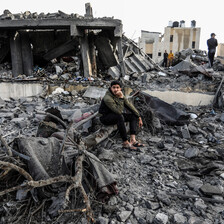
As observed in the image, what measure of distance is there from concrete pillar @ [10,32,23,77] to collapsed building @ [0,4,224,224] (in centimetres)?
4

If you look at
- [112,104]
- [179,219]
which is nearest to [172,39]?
[112,104]

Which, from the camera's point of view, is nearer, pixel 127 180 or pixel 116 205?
pixel 116 205

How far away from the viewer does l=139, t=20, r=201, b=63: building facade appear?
31.4 meters

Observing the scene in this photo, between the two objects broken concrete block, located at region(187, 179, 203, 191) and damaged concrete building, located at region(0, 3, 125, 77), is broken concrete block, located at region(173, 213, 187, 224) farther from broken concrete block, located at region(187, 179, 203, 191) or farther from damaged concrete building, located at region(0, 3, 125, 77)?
damaged concrete building, located at region(0, 3, 125, 77)

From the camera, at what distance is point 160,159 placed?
12.8 ft

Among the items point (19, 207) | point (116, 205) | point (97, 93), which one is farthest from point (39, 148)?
point (97, 93)

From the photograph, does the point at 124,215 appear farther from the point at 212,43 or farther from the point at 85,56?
the point at 212,43

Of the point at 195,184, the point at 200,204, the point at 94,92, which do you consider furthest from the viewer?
the point at 94,92

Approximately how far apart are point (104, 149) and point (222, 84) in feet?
18.7

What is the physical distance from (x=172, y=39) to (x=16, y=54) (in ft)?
89.5

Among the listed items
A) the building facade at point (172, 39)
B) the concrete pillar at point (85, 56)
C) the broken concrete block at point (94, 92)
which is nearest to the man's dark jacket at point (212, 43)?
the concrete pillar at point (85, 56)

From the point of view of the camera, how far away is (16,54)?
30.3ft

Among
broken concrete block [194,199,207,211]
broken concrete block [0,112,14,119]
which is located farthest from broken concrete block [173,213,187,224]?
broken concrete block [0,112,14,119]

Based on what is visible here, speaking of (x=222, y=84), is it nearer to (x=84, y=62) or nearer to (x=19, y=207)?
(x=84, y=62)
